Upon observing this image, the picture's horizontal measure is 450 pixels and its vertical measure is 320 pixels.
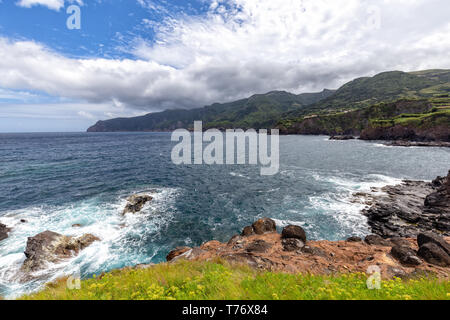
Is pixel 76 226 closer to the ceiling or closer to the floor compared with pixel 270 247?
closer to the floor

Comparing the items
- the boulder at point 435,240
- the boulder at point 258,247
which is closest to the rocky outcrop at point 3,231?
the boulder at point 258,247

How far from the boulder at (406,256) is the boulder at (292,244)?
5379 millimetres

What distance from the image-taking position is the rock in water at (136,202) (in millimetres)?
24281

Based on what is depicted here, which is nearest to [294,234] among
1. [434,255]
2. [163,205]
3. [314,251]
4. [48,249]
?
[314,251]

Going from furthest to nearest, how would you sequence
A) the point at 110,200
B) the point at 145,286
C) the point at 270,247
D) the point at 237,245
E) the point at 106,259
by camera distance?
1. the point at 110,200
2. the point at 106,259
3. the point at 237,245
4. the point at 270,247
5. the point at 145,286

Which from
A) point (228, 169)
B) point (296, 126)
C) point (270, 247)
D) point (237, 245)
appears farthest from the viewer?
point (296, 126)

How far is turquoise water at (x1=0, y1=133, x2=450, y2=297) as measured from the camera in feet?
A: 55.3

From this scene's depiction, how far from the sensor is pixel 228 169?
1860 inches

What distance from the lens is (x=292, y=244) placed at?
44.8 ft

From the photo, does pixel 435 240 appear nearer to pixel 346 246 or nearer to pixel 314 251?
pixel 346 246

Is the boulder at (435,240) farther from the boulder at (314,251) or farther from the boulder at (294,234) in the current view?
the boulder at (294,234)
